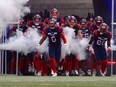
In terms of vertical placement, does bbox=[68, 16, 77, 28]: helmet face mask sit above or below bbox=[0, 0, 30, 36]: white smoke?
below

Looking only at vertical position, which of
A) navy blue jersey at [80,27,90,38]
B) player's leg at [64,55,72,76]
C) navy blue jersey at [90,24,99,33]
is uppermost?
navy blue jersey at [90,24,99,33]

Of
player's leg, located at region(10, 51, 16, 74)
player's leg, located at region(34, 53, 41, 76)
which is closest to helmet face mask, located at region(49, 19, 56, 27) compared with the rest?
player's leg, located at region(34, 53, 41, 76)

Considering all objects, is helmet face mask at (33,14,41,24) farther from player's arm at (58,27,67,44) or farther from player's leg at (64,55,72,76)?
player's leg at (64,55,72,76)

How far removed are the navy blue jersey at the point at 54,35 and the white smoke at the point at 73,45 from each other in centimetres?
54

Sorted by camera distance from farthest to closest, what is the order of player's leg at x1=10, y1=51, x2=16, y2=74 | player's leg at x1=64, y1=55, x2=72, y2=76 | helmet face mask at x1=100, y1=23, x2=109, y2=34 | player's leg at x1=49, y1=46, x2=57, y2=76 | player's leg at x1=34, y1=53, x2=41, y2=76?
player's leg at x1=10, y1=51, x2=16, y2=74
player's leg at x1=64, y1=55, x2=72, y2=76
player's leg at x1=34, y1=53, x2=41, y2=76
helmet face mask at x1=100, y1=23, x2=109, y2=34
player's leg at x1=49, y1=46, x2=57, y2=76

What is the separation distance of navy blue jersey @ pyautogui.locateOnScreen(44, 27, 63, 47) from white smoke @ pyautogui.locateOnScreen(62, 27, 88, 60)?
1.78 feet

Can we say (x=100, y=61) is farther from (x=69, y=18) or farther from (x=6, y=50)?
(x=6, y=50)

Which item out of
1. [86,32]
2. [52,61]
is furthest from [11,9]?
[86,32]

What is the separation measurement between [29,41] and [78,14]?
3.72m

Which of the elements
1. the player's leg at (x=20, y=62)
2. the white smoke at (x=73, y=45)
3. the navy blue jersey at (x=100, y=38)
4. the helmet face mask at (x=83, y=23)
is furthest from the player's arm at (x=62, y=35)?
the player's leg at (x=20, y=62)

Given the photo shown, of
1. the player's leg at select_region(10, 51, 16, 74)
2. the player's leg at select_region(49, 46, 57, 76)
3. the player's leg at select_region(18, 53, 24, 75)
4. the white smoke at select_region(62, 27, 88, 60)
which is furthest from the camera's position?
the player's leg at select_region(10, 51, 16, 74)

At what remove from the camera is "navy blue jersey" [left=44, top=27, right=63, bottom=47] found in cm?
1895

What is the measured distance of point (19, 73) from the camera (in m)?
20.7

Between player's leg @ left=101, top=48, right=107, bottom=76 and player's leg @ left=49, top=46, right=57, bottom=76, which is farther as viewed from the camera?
player's leg @ left=101, top=48, right=107, bottom=76
